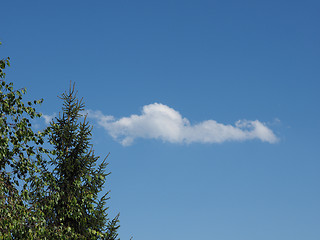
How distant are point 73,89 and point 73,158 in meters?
3.54

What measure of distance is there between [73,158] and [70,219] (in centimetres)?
273

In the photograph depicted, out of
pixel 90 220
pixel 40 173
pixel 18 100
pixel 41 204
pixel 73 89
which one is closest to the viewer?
pixel 18 100

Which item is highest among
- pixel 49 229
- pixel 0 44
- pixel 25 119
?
pixel 0 44

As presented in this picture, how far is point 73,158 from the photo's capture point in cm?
2188

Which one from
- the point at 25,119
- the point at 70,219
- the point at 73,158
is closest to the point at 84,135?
the point at 73,158

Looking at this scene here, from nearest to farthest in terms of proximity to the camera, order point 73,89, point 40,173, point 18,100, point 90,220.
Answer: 1. point 18,100
2. point 40,173
3. point 90,220
4. point 73,89

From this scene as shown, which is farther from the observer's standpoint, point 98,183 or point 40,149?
point 98,183

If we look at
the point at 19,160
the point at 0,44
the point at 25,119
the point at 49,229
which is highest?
the point at 0,44

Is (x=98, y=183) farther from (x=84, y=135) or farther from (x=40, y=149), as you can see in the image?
(x=40, y=149)

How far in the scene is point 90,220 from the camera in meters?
21.3

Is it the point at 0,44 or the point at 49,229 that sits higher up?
the point at 0,44

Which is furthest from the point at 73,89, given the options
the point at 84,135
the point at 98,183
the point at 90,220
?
the point at 90,220

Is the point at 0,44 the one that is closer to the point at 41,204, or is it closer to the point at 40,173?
the point at 40,173

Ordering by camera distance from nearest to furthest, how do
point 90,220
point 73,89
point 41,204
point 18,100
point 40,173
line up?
point 18,100
point 40,173
point 41,204
point 90,220
point 73,89
